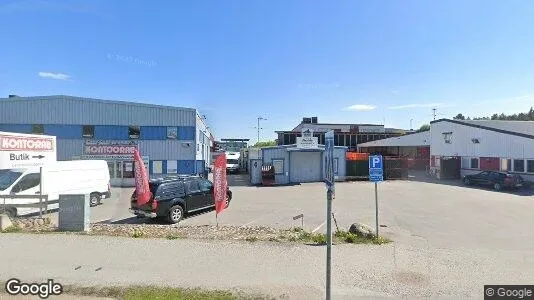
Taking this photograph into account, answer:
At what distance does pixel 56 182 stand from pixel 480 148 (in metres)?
32.6

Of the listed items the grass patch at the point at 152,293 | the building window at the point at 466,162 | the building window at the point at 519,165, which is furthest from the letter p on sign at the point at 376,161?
the building window at the point at 466,162

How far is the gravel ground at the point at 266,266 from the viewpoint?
630cm

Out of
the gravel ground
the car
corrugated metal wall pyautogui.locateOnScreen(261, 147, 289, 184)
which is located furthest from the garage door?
the gravel ground

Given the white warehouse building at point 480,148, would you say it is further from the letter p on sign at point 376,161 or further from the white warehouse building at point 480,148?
the letter p on sign at point 376,161

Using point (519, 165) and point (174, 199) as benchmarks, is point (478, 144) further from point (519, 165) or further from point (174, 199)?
point (174, 199)

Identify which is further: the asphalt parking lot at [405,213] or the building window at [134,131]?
the building window at [134,131]

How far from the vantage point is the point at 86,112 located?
90.2ft

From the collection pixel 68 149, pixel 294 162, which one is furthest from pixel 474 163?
pixel 68 149

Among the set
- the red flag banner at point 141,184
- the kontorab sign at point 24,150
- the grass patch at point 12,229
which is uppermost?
the kontorab sign at point 24,150

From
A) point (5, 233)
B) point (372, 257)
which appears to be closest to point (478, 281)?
point (372, 257)

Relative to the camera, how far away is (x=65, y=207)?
1067cm

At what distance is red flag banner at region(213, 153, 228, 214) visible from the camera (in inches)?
483

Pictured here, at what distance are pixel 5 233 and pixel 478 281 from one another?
1178cm

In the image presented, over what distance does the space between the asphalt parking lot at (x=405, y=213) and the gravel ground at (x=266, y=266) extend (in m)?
2.28
